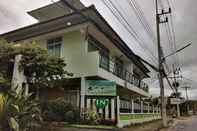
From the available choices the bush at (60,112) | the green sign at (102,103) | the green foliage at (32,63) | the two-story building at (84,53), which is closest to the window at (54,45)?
the two-story building at (84,53)

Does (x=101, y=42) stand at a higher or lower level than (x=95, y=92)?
higher

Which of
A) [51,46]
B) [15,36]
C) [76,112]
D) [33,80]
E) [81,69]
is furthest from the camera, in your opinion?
[15,36]

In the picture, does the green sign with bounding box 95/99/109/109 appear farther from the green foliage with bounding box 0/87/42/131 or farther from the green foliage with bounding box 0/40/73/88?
the green foliage with bounding box 0/87/42/131

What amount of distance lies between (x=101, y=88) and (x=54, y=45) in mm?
5870

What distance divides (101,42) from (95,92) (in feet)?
18.7

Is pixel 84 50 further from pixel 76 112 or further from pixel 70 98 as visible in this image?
pixel 76 112

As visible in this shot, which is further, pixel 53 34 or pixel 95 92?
pixel 53 34

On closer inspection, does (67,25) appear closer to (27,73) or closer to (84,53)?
(84,53)

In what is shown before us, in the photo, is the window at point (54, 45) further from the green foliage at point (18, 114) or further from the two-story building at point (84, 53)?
the green foliage at point (18, 114)

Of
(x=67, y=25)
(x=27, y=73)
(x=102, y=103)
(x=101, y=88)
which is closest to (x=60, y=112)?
(x=102, y=103)

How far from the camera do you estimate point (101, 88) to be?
13.5m

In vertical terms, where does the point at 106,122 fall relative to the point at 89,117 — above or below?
below

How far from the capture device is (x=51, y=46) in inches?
683

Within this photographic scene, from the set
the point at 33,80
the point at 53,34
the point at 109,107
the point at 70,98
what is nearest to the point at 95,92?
the point at 109,107
